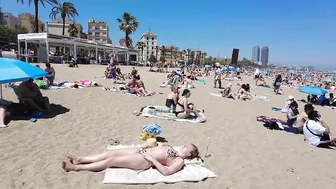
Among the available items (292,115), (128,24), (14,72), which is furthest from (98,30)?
(292,115)

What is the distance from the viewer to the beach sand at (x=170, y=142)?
3191 millimetres

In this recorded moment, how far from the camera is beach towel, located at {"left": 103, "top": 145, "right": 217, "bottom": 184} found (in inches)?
122

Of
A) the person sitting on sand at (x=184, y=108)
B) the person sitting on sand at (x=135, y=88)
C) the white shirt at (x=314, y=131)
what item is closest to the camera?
the white shirt at (x=314, y=131)

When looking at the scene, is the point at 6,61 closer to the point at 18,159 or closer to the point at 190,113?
the point at 18,159

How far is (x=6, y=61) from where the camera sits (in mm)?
5023

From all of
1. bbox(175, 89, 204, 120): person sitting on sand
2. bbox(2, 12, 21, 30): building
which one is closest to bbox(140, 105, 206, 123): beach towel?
bbox(175, 89, 204, 120): person sitting on sand

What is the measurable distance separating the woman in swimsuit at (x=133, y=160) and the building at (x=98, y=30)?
7825 centimetres

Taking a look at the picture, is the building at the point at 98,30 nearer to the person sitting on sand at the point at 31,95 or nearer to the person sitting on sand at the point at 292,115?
the person sitting on sand at the point at 31,95

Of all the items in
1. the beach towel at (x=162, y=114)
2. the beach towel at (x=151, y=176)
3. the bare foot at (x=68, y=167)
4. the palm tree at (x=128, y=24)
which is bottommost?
the beach towel at (x=151, y=176)

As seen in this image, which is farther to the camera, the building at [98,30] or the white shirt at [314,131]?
the building at [98,30]

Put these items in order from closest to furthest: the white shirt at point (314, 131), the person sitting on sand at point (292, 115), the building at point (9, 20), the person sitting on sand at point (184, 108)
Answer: the white shirt at point (314, 131), the person sitting on sand at point (184, 108), the person sitting on sand at point (292, 115), the building at point (9, 20)

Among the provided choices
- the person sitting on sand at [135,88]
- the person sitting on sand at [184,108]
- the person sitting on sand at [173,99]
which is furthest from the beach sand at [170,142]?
the person sitting on sand at [135,88]

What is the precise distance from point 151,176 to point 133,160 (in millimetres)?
337

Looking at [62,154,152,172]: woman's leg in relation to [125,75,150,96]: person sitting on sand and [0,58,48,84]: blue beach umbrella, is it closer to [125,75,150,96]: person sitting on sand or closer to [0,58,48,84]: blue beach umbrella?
[0,58,48,84]: blue beach umbrella
